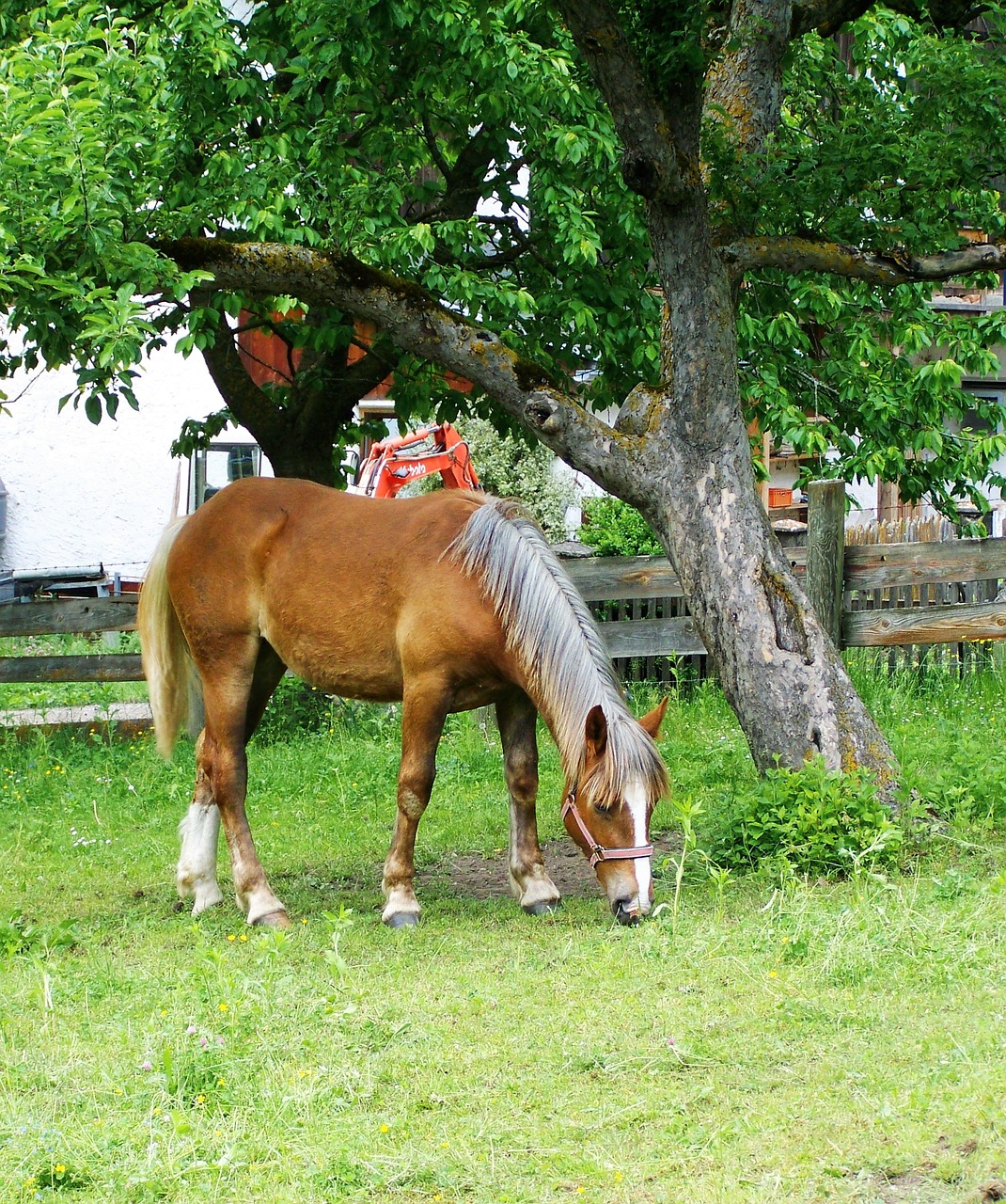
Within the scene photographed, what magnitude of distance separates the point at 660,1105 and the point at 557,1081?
326 millimetres

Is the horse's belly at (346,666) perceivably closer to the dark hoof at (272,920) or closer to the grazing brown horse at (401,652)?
the grazing brown horse at (401,652)

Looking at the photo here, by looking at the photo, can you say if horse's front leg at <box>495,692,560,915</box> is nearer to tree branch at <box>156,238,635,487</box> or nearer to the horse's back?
the horse's back

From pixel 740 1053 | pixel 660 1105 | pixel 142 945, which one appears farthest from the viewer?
pixel 142 945

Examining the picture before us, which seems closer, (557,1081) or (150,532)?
(557,1081)

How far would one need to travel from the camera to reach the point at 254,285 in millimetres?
6887

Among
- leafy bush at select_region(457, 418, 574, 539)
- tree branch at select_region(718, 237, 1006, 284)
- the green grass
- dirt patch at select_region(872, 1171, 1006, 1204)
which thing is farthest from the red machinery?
dirt patch at select_region(872, 1171, 1006, 1204)

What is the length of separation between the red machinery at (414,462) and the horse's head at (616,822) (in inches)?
261

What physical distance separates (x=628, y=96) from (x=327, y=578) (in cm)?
273

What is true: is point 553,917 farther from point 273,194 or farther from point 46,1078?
point 273,194

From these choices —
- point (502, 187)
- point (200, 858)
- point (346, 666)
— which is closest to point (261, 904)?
point (200, 858)

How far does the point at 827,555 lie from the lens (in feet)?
28.7

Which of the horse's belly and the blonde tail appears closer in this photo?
the horse's belly

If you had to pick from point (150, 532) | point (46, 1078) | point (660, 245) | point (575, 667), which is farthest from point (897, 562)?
point (150, 532)

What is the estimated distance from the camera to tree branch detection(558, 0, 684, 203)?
6.14m
